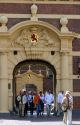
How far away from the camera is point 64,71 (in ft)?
95.0

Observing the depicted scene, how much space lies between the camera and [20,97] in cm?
2848

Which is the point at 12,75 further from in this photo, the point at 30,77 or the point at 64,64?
the point at 30,77

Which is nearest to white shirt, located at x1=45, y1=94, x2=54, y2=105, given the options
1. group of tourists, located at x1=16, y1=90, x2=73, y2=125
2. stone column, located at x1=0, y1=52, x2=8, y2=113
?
group of tourists, located at x1=16, y1=90, x2=73, y2=125

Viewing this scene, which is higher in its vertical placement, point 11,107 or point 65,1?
point 65,1

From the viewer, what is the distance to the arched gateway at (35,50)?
28.7m

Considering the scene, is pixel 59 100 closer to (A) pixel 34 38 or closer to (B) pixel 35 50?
(B) pixel 35 50

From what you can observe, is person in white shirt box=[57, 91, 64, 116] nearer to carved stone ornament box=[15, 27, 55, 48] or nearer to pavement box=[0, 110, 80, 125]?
pavement box=[0, 110, 80, 125]

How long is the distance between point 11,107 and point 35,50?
3.11m

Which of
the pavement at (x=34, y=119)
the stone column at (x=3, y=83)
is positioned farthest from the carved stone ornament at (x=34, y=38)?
the pavement at (x=34, y=119)

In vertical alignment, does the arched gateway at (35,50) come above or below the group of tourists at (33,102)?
above

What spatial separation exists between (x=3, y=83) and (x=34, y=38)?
2.76 metres

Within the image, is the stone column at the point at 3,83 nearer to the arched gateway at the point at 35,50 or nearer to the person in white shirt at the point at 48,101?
the arched gateway at the point at 35,50

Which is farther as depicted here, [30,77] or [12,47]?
[30,77]

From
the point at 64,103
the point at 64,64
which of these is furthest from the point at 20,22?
the point at 64,103
